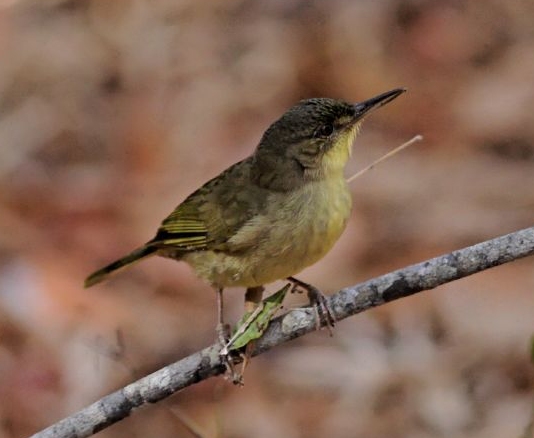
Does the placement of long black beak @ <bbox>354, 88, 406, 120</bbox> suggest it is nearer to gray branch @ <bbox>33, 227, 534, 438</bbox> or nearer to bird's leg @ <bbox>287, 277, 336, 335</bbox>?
bird's leg @ <bbox>287, 277, 336, 335</bbox>

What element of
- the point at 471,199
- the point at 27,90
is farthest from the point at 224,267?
the point at 27,90

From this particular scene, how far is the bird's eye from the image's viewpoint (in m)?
5.00

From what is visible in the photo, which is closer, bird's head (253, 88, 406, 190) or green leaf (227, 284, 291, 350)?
green leaf (227, 284, 291, 350)

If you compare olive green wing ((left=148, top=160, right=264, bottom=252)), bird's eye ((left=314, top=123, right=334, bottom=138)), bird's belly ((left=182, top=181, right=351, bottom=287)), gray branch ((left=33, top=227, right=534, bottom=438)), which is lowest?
gray branch ((left=33, top=227, right=534, bottom=438))

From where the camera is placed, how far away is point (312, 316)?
3947 millimetres

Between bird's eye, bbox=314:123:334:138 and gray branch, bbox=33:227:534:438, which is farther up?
bird's eye, bbox=314:123:334:138

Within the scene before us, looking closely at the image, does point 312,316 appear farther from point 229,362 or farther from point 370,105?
point 370,105

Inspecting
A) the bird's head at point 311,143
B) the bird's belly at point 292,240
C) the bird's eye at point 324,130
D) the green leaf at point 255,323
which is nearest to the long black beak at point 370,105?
the bird's head at point 311,143

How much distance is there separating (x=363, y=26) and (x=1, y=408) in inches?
158

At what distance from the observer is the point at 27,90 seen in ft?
29.9

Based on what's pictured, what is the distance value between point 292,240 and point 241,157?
3.71m

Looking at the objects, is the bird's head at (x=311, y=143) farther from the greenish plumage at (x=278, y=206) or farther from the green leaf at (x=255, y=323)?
the green leaf at (x=255, y=323)

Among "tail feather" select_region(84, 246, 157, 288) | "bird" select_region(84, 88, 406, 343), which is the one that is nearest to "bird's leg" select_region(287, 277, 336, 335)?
"bird" select_region(84, 88, 406, 343)

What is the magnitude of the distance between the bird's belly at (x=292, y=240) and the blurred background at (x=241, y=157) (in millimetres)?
817
